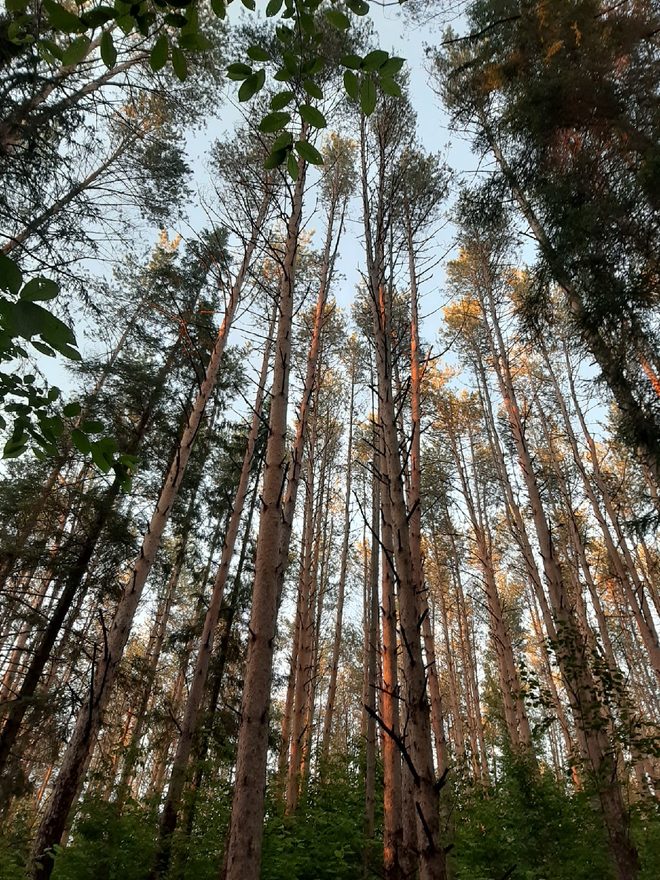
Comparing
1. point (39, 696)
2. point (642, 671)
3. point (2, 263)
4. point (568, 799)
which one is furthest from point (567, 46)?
point (642, 671)

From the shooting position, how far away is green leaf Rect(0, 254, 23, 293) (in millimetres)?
794

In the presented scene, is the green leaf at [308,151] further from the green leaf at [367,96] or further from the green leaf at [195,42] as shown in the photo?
the green leaf at [195,42]

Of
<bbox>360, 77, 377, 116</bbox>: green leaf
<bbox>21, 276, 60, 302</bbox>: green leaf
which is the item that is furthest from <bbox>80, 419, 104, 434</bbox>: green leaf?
<bbox>360, 77, 377, 116</bbox>: green leaf

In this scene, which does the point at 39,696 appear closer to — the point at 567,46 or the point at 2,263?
the point at 2,263

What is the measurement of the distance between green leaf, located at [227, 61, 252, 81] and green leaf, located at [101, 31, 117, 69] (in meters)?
0.26

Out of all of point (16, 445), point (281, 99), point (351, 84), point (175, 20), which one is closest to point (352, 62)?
point (351, 84)

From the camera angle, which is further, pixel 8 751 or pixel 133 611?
pixel 8 751

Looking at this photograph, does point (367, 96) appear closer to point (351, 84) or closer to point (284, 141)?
point (351, 84)

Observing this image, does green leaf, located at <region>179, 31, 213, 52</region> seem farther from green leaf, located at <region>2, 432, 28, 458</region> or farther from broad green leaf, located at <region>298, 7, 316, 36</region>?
green leaf, located at <region>2, 432, 28, 458</region>

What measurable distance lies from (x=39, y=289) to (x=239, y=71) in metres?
0.73

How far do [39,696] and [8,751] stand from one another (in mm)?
1150

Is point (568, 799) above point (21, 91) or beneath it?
beneath

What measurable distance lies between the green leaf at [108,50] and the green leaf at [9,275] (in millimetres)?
552

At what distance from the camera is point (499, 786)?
7.25m
